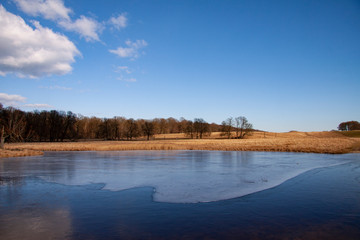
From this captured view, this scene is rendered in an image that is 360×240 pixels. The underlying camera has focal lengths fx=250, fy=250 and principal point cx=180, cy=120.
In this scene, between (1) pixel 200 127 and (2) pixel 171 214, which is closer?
(2) pixel 171 214

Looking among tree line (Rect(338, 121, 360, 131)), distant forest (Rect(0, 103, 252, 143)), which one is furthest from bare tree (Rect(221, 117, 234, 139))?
tree line (Rect(338, 121, 360, 131))

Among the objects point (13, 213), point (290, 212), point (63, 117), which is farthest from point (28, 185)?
point (63, 117)

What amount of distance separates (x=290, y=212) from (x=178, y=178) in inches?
264

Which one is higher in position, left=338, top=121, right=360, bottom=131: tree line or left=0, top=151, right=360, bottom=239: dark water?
left=338, top=121, right=360, bottom=131: tree line

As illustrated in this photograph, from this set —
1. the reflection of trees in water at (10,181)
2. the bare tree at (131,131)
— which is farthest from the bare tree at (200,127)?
the reflection of trees in water at (10,181)

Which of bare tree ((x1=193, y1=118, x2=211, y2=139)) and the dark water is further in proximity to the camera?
bare tree ((x1=193, y1=118, x2=211, y2=139))

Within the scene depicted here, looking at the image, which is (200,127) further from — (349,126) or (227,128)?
(349,126)

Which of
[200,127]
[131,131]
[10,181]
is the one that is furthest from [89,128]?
[10,181]

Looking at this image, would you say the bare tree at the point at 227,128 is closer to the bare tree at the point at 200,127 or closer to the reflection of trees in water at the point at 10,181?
the bare tree at the point at 200,127

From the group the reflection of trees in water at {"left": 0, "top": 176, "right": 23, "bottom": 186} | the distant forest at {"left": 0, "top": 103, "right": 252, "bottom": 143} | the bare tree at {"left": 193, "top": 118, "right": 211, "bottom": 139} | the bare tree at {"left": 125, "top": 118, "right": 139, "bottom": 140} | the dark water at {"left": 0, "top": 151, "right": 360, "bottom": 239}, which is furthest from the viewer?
the bare tree at {"left": 193, "top": 118, "right": 211, "bottom": 139}

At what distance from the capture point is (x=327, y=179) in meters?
13.0

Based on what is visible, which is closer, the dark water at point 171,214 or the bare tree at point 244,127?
the dark water at point 171,214

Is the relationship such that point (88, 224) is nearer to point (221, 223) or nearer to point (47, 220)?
point (47, 220)

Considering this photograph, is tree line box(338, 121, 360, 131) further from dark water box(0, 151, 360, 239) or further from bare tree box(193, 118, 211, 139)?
dark water box(0, 151, 360, 239)
